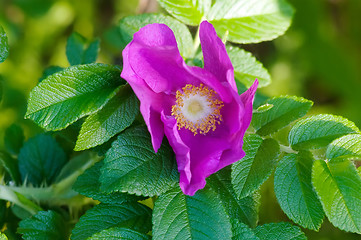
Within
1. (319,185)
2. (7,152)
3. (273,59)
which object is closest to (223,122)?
(319,185)

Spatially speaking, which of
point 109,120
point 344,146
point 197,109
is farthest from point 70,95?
point 344,146

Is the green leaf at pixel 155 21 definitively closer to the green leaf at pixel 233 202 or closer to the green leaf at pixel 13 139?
the green leaf at pixel 233 202

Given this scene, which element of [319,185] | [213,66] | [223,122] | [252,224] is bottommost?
Result: [252,224]

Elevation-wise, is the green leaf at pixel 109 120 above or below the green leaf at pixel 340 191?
above

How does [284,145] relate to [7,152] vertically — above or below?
above

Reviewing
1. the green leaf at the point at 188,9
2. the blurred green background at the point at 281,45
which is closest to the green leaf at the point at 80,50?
the green leaf at the point at 188,9

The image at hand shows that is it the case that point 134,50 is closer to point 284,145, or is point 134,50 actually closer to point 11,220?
point 284,145

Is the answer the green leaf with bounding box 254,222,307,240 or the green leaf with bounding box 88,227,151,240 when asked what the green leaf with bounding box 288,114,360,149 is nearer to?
the green leaf with bounding box 254,222,307,240
